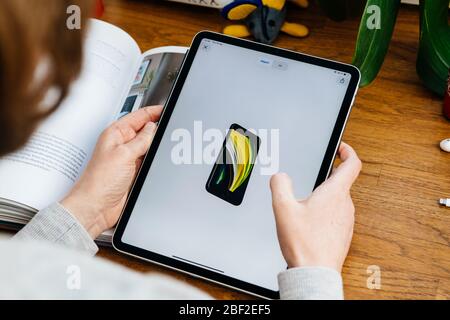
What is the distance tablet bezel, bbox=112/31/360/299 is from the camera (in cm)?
69

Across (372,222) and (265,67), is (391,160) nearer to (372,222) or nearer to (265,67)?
(372,222)

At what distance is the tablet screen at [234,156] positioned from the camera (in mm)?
692

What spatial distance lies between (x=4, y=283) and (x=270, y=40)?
55 cm

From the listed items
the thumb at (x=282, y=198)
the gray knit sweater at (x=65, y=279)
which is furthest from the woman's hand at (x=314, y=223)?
the gray knit sweater at (x=65, y=279)

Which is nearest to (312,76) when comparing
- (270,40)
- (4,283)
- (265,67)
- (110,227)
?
(265,67)

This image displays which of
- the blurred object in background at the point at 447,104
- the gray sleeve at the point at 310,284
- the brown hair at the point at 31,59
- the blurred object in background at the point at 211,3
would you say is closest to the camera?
the brown hair at the point at 31,59

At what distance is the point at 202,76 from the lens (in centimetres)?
75

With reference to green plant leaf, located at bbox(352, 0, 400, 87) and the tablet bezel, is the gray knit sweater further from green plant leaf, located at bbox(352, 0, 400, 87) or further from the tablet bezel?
green plant leaf, located at bbox(352, 0, 400, 87)

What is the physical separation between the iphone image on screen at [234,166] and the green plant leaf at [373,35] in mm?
174

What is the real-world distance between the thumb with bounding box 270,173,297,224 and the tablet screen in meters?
0.07

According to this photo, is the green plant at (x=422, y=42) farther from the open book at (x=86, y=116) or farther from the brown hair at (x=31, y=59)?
the brown hair at (x=31, y=59)

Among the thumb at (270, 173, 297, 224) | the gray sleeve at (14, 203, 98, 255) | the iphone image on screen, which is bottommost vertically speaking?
the gray sleeve at (14, 203, 98, 255)

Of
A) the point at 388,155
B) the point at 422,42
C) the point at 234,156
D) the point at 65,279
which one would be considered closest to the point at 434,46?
the point at 422,42

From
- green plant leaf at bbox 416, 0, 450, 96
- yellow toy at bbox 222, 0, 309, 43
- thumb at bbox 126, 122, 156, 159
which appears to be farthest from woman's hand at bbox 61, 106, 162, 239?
green plant leaf at bbox 416, 0, 450, 96
